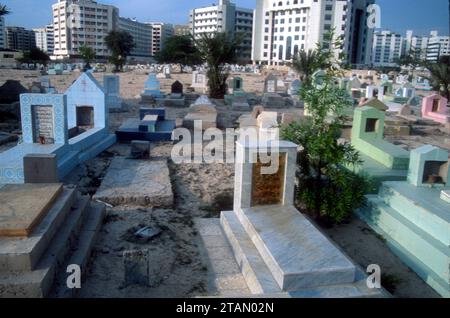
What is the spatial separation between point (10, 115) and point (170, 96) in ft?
27.6

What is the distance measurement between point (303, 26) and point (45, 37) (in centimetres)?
8818

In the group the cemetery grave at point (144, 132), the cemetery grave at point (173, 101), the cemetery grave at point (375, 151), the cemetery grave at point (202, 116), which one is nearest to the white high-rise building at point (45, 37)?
the cemetery grave at point (173, 101)

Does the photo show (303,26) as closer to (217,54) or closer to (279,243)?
(217,54)

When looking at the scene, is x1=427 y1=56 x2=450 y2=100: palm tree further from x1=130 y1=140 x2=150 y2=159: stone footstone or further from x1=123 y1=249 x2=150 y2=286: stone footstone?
x1=123 y1=249 x2=150 y2=286: stone footstone

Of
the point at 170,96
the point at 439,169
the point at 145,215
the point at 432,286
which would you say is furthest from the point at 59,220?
the point at 170,96

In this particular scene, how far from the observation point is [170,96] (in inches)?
856

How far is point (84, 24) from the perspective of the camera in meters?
94.2

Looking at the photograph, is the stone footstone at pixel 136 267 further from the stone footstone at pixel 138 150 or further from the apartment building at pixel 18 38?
the apartment building at pixel 18 38

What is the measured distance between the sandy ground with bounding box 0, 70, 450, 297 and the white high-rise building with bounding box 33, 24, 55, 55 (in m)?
136

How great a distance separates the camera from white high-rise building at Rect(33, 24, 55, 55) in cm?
12907

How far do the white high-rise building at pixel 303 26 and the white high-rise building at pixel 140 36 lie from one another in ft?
131

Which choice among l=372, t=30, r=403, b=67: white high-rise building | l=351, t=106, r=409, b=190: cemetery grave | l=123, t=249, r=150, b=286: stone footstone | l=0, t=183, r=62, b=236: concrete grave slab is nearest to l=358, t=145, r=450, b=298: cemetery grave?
l=351, t=106, r=409, b=190: cemetery grave

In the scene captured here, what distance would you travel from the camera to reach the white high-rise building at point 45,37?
129 metres

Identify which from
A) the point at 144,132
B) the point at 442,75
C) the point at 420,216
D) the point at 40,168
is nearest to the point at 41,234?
the point at 40,168
